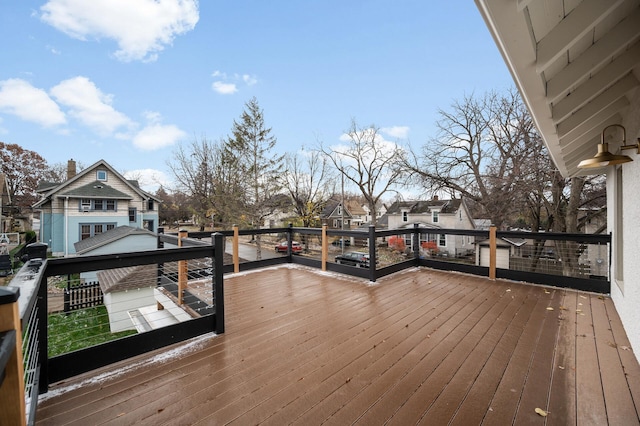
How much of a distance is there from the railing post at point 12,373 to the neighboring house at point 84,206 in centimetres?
1899

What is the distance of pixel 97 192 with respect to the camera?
53.6 feet

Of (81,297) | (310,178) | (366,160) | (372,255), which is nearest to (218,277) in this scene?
(372,255)

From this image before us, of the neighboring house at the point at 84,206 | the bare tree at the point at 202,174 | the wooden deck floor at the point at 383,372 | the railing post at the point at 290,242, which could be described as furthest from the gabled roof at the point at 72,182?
the wooden deck floor at the point at 383,372

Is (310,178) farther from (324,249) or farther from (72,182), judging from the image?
(324,249)

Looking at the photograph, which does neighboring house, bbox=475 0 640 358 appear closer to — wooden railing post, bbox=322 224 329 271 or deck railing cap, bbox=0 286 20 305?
deck railing cap, bbox=0 286 20 305

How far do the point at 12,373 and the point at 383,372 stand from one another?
212cm

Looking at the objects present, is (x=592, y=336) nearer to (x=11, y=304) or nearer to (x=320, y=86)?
(x=11, y=304)

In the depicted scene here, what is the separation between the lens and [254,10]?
972cm

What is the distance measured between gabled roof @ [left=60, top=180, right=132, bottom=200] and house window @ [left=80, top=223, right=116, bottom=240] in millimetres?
1759

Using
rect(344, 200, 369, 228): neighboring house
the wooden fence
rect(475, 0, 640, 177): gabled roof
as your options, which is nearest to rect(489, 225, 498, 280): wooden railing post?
rect(475, 0, 640, 177): gabled roof

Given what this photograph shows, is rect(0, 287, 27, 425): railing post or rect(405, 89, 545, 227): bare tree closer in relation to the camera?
rect(0, 287, 27, 425): railing post

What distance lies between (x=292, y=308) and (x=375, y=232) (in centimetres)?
208

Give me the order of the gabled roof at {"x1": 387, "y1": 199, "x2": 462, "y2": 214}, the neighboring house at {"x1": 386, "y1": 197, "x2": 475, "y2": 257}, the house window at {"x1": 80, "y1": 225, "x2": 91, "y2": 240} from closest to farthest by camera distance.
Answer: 1. the house window at {"x1": 80, "y1": 225, "x2": 91, "y2": 240}
2. the neighboring house at {"x1": 386, "y1": 197, "x2": 475, "y2": 257}
3. the gabled roof at {"x1": 387, "y1": 199, "x2": 462, "y2": 214}

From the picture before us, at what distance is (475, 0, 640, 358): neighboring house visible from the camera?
55.7 inches
